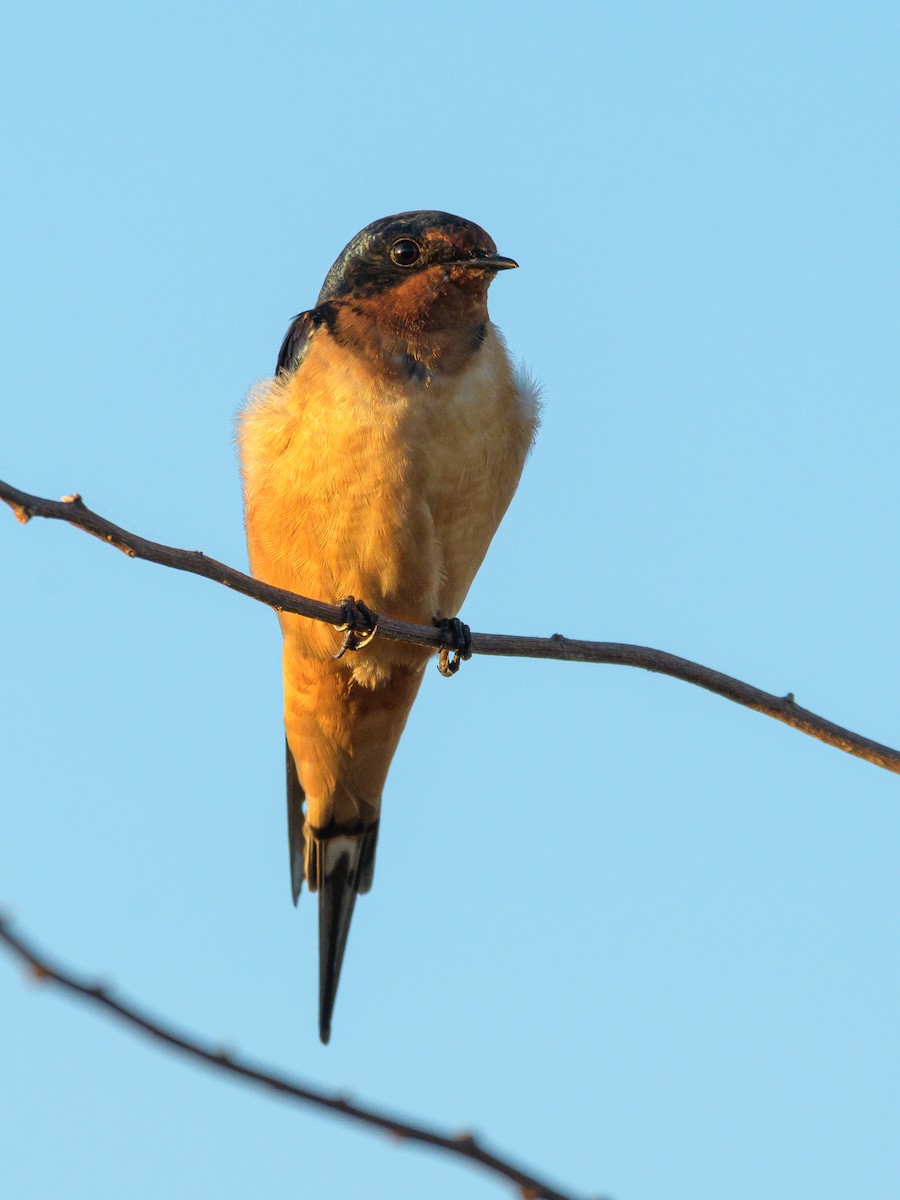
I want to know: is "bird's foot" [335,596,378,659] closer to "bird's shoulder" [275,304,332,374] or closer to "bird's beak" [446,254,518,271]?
"bird's shoulder" [275,304,332,374]

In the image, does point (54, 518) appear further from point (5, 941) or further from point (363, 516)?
point (363, 516)

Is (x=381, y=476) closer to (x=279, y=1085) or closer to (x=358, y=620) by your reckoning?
(x=358, y=620)

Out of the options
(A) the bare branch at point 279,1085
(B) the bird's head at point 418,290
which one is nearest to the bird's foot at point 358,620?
(B) the bird's head at point 418,290

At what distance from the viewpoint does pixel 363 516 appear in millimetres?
6484

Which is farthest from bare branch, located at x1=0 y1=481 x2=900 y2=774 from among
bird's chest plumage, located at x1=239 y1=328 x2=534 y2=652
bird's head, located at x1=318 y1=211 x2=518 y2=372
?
bird's head, located at x1=318 y1=211 x2=518 y2=372

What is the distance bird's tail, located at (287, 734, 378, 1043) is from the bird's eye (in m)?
2.64

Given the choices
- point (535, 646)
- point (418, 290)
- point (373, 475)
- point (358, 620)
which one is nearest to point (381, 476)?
point (373, 475)

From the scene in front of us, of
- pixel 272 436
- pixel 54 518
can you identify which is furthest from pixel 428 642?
pixel 54 518

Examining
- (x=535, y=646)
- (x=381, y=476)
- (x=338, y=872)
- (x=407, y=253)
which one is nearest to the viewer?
(x=535, y=646)

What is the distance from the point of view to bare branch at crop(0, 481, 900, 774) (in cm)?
377

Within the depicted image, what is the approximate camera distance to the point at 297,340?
23.9 ft

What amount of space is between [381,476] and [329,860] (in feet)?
7.69

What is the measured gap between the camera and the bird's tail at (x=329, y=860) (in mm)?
7602

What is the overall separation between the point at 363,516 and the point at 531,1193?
4890mm
